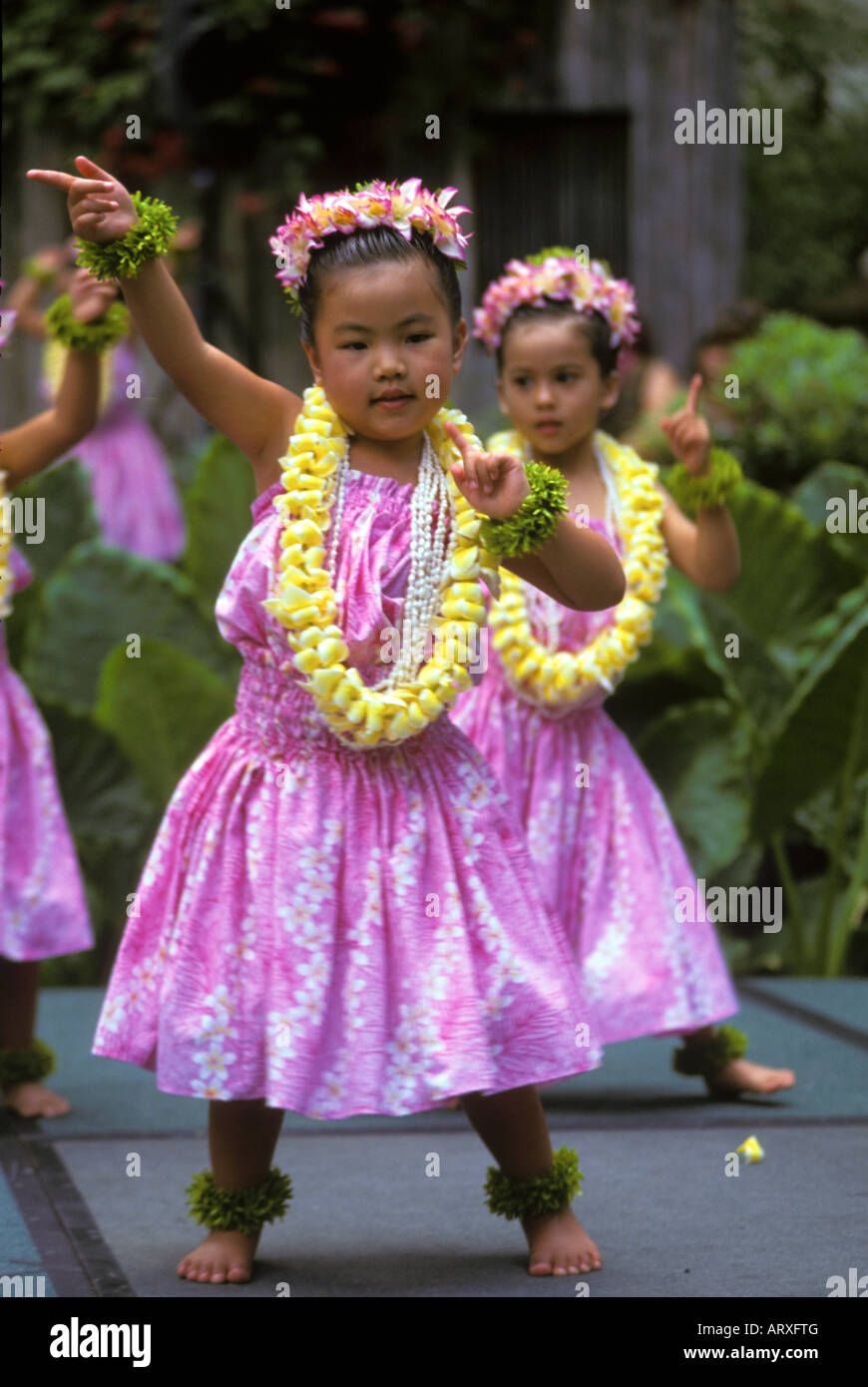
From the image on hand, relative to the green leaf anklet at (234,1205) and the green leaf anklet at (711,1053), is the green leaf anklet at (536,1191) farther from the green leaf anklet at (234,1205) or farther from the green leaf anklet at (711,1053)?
the green leaf anklet at (711,1053)

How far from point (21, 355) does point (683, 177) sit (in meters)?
3.34

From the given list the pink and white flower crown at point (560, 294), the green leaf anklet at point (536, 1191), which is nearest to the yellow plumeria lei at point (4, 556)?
the pink and white flower crown at point (560, 294)

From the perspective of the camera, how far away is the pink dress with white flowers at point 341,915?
7.74 feet

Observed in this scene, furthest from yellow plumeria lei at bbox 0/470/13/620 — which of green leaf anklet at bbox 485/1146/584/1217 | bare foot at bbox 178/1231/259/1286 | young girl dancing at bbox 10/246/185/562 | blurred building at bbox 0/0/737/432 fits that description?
blurred building at bbox 0/0/737/432

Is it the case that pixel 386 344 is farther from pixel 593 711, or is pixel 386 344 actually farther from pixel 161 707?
pixel 161 707

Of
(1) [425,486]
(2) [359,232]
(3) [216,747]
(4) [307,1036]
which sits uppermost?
(2) [359,232]

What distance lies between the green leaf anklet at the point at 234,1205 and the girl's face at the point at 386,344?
1024 millimetres

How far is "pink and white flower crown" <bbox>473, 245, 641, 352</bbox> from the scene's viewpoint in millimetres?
3457

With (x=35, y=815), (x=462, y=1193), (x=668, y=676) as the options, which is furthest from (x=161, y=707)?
(x=462, y=1193)

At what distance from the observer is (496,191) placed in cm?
883

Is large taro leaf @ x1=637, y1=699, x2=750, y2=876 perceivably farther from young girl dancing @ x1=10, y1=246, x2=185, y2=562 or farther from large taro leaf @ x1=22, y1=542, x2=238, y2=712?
young girl dancing @ x1=10, y1=246, x2=185, y2=562
